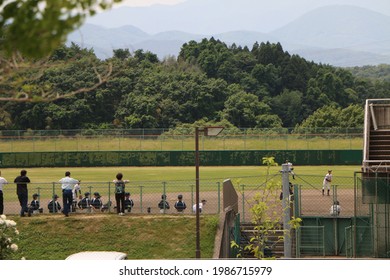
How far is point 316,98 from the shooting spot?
20688 millimetres

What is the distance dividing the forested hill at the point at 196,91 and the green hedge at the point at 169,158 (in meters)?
16.5

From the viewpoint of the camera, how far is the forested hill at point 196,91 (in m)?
14.5

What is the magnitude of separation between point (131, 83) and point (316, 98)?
22.4ft

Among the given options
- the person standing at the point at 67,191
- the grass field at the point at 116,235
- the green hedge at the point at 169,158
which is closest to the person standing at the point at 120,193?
the grass field at the point at 116,235

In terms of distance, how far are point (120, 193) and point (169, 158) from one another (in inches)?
965

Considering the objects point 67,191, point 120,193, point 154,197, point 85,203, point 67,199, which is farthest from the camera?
point 154,197

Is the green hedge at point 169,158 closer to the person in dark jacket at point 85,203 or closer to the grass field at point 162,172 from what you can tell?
the grass field at point 162,172

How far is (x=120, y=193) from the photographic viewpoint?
20094 millimetres

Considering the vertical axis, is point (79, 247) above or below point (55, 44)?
below

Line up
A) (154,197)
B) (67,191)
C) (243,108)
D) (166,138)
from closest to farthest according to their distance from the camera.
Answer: (67,191) < (243,108) < (166,138) < (154,197)

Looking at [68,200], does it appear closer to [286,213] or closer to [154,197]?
[286,213]

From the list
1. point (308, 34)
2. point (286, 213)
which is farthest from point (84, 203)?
point (308, 34)
